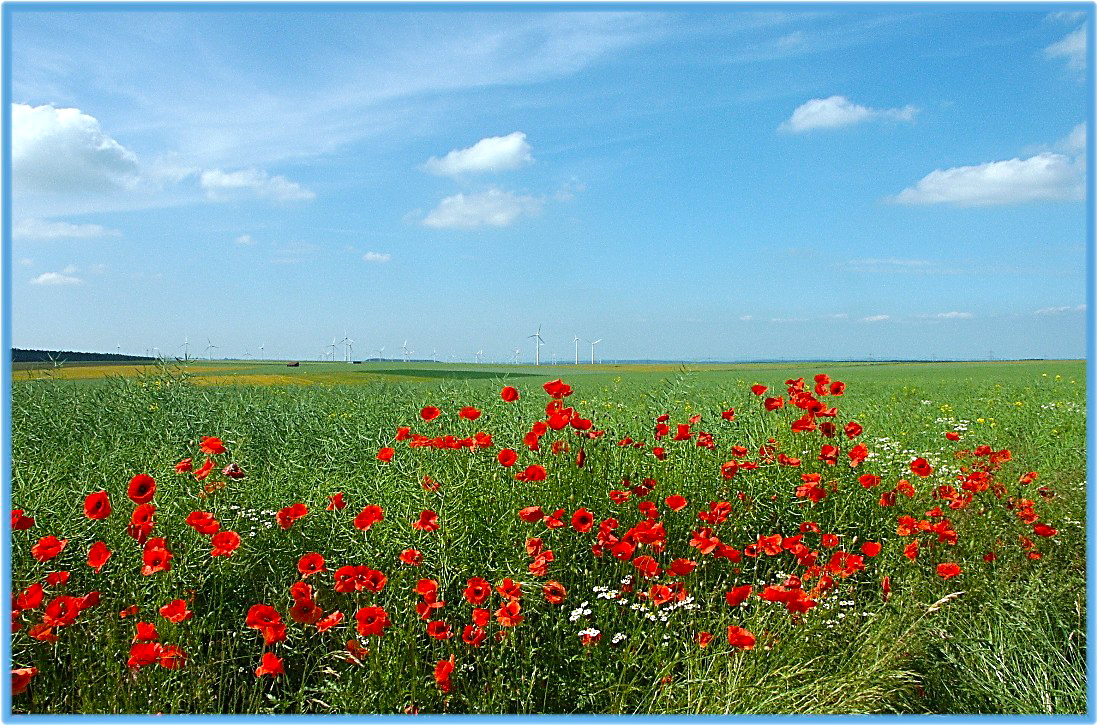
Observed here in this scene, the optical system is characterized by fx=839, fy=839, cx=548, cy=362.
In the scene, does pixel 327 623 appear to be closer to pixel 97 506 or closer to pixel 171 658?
pixel 171 658

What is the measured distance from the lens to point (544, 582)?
2.94 m

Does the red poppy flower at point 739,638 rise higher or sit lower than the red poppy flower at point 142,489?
lower

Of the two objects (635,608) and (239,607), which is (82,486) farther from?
(635,608)

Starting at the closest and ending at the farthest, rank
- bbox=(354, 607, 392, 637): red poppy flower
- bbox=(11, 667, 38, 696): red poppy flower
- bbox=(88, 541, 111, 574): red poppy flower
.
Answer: bbox=(354, 607, 392, 637): red poppy flower → bbox=(11, 667, 38, 696): red poppy flower → bbox=(88, 541, 111, 574): red poppy flower

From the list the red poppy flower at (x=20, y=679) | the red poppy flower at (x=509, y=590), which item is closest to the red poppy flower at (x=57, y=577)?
the red poppy flower at (x=20, y=679)

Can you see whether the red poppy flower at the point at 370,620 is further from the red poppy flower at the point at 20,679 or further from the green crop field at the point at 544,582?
the red poppy flower at the point at 20,679

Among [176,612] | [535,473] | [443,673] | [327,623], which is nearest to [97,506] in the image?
[176,612]

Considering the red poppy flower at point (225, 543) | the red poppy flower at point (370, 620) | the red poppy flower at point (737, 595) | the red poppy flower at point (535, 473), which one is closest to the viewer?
the red poppy flower at point (370, 620)

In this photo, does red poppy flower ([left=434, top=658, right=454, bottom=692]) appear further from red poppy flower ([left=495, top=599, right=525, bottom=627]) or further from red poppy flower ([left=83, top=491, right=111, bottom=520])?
red poppy flower ([left=83, top=491, right=111, bottom=520])

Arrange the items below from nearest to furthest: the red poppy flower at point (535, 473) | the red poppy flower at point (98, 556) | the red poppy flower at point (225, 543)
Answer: the red poppy flower at point (98, 556) → the red poppy flower at point (225, 543) → the red poppy flower at point (535, 473)

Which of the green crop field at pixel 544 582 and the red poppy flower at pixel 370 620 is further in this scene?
the green crop field at pixel 544 582

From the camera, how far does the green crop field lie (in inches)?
100

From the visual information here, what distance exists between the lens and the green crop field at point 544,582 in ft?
8.34

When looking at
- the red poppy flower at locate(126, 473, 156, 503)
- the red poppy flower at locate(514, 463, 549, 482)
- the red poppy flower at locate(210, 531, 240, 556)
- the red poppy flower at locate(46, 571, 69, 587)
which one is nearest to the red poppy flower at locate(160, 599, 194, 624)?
the red poppy flower at locate(210, 531, 240, 556)
